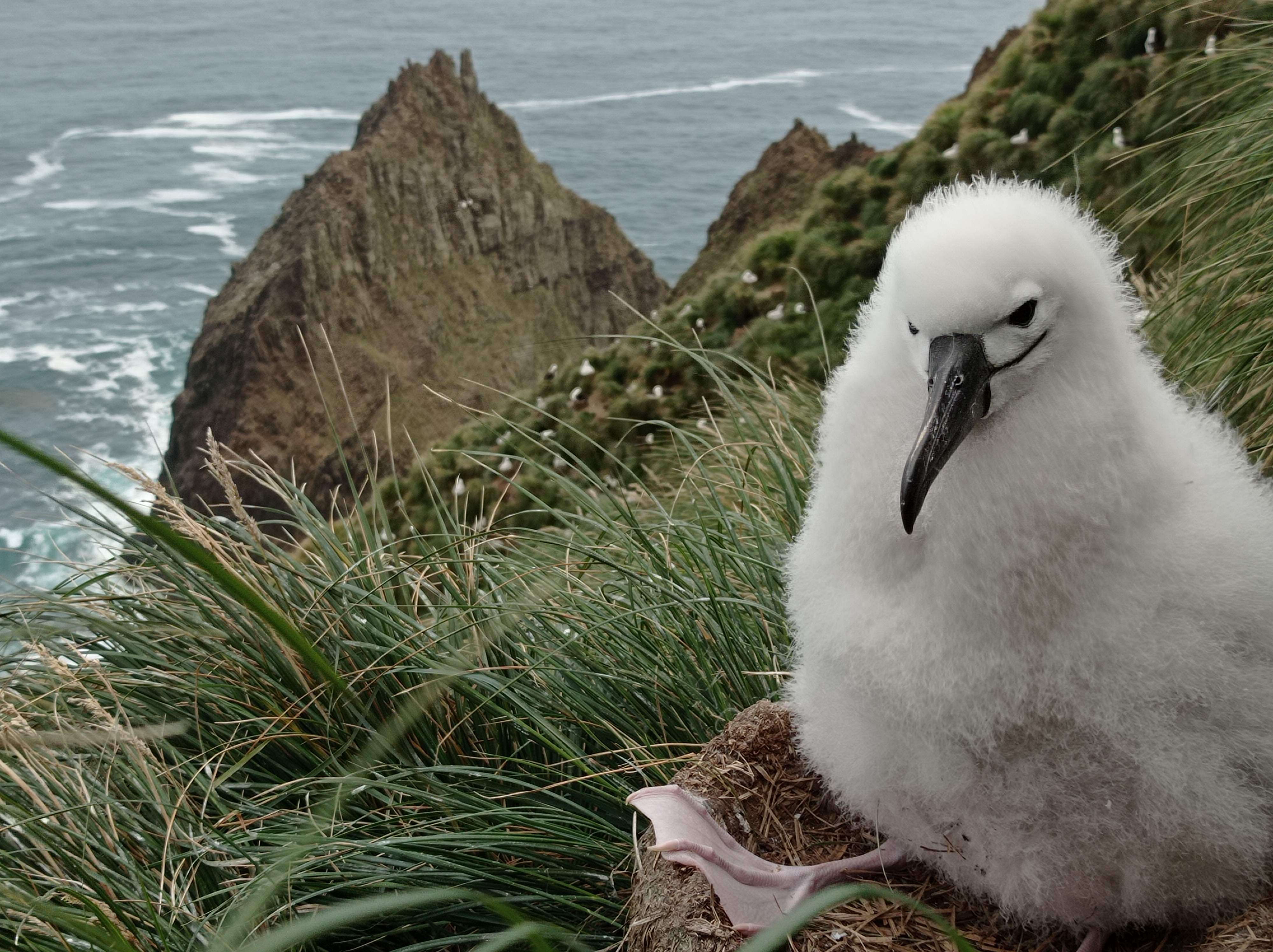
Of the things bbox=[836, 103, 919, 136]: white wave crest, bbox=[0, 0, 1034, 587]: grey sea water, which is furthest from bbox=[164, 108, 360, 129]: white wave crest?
bbox=[836, 103, 919, 136]: white wave crest

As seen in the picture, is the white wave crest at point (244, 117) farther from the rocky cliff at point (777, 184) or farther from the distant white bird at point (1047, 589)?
the distant white bird at point (1047, 589)

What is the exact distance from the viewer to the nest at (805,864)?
1641 mm

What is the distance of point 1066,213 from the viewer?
1.63 metres

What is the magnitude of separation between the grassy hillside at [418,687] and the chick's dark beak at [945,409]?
723mm

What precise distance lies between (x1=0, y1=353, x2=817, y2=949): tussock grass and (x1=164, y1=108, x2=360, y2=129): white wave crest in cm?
4030

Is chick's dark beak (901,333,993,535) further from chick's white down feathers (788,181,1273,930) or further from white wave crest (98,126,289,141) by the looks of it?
white wave crest (98,126,289,141)

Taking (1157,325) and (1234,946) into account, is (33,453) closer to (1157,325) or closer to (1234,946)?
(1234,946)

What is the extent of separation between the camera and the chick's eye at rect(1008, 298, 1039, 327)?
1.39 meters

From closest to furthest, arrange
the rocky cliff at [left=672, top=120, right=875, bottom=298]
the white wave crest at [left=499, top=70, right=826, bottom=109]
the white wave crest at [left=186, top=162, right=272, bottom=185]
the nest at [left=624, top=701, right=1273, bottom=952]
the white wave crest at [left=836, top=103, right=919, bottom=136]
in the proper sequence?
the nest at [left=624, top=701, right=1273, bottom=952]
the rocky cliff at [left=672, top=120, right=875, bottom=298]
the white wave crest at [left=836, top=103, right=919, bottom=136]
the white wave crest at [left=499, top=70, right=826, bottom=109]
the white wave crest at [left=186, top=162, right=272, bottom=185]

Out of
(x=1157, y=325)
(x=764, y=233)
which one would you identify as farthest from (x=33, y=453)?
(x=764, y=233)

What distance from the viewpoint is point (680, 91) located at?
118 feet

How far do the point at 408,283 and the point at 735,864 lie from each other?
34.7m

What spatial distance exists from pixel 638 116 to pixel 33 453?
4344cm

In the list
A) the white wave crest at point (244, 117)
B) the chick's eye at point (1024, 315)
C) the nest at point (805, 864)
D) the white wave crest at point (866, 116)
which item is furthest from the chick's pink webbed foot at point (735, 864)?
the white wave crest at point (244, 117)
